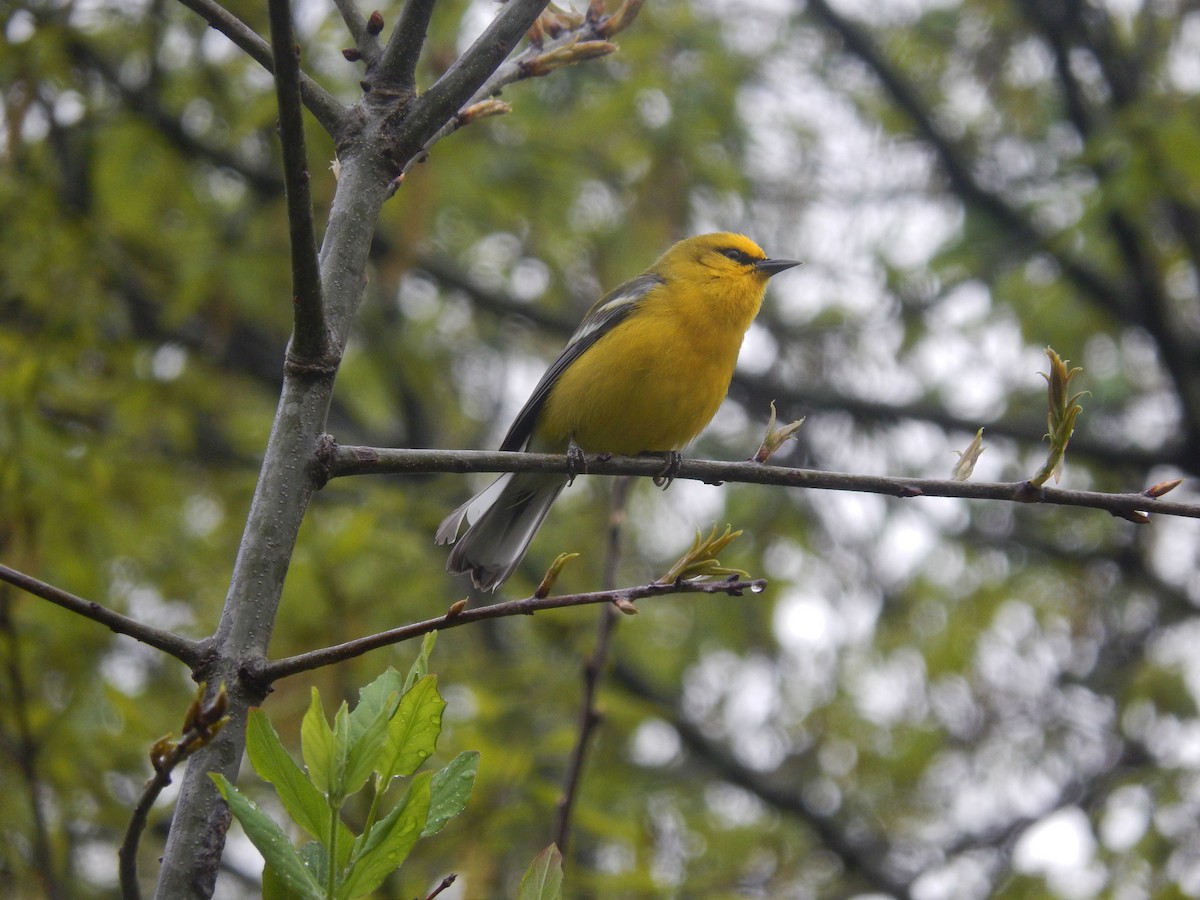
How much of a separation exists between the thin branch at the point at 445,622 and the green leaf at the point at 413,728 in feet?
0.28

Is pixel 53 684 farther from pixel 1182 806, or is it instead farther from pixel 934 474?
pixel 1182 806

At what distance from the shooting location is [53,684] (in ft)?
19.1

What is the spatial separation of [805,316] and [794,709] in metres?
3.35

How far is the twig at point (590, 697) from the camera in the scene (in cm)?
260

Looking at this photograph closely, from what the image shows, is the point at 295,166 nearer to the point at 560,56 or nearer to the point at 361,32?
the point at 361,32

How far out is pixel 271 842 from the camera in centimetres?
157

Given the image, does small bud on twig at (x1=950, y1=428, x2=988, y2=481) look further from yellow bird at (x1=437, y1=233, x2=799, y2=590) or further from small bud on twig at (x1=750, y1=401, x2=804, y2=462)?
yellow bird at (x1=437, y1=233, x2=799, y2=590)

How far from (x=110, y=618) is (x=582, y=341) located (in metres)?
3.96

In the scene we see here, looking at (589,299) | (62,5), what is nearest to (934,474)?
(589,299)

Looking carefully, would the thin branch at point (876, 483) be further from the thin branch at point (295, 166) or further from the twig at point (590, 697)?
the twig at point (590, 697)

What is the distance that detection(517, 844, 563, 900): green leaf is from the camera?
174cm

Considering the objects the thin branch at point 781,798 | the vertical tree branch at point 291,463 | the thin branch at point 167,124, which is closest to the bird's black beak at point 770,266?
the thin branch at point 781,798

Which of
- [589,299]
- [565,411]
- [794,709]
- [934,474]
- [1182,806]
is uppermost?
[589,299]

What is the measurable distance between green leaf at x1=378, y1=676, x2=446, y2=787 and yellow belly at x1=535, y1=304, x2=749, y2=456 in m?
3.27
